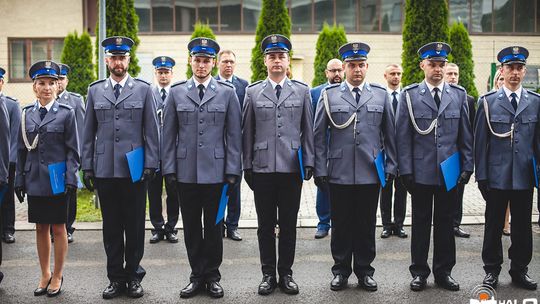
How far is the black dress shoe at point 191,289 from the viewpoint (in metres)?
5.51

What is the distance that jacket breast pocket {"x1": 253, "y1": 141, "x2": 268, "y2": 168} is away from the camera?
5.61m

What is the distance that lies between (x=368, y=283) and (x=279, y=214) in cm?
111

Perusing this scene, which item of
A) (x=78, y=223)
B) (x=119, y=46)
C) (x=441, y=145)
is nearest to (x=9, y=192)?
(x=78, y=223)

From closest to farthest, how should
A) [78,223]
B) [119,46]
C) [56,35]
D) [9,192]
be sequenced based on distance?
[119,46], [9,192], [78,223], [56,35]

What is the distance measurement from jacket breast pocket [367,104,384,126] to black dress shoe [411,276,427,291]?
1594 mm

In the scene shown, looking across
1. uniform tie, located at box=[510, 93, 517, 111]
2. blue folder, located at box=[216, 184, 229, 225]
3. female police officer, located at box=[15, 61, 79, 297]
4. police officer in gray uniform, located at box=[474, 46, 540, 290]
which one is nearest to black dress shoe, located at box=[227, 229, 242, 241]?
blue folder, located at box=[216, 184, 229, 225]

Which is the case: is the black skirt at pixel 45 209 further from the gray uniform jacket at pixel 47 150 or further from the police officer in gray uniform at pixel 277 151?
the police officer in gray uniform at pixel 277 151

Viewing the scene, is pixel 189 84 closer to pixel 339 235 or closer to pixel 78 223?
pixel 339 235

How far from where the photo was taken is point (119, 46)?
217 inches

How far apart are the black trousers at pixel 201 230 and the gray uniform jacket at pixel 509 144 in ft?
8.82

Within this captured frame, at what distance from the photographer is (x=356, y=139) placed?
5.73 meters

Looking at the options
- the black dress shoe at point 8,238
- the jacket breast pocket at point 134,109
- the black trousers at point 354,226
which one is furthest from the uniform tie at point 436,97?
the black dress shoe at point 8,238

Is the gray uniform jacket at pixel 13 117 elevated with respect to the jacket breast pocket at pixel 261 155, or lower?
elevated

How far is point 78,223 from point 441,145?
5644mm
